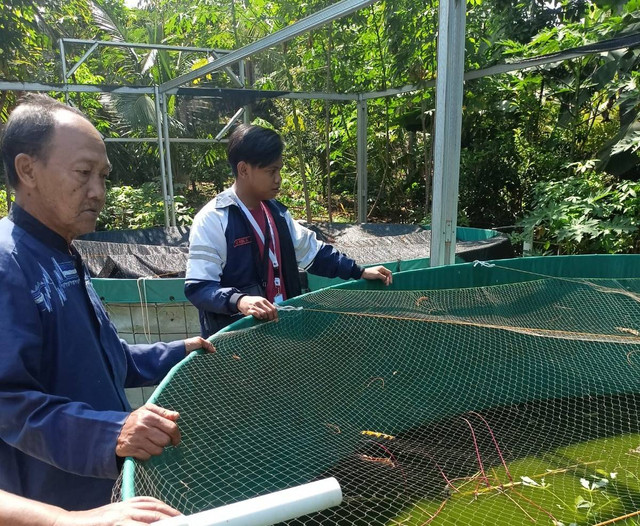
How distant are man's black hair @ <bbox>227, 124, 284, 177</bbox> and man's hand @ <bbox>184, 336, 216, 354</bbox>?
2.27 feet

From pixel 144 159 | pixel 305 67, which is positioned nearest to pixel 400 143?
pixel 305 67

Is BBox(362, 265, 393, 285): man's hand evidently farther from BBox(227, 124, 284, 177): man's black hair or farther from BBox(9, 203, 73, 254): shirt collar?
BBox(9, 203, 73, 254): shirt collar

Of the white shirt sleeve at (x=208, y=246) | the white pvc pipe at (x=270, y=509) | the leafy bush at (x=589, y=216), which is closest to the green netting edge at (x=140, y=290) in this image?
the white shirt sleeve at (x=208, y=246)

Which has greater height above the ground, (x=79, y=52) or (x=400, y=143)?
(x=79, y=52)

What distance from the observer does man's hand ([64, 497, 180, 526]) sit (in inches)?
25.4

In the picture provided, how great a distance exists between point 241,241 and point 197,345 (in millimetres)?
513

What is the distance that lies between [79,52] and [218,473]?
40.5ft

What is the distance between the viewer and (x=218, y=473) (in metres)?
1.56

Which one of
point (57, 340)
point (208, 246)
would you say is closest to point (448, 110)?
point (208, 246)

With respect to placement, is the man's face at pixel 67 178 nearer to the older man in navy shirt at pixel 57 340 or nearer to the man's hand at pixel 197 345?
the older man in navy shirt at pixel 57 340

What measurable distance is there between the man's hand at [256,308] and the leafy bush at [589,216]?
3.27m

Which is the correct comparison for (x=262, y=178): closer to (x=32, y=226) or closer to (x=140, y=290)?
(x=32, y=226)

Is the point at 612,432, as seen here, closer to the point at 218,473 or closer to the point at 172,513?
the point at 218,473

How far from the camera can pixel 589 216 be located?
4.52 m
